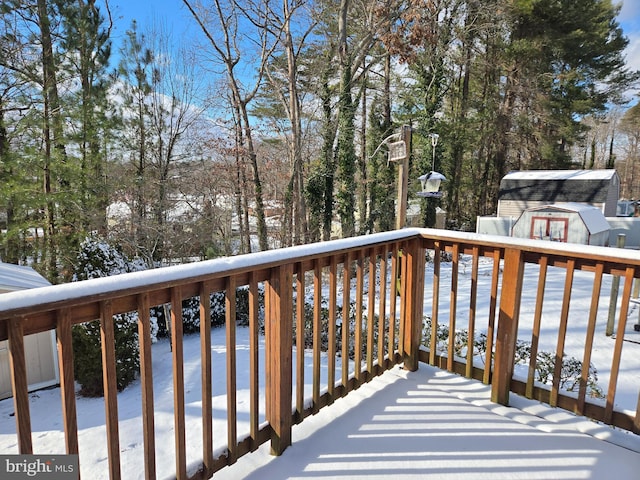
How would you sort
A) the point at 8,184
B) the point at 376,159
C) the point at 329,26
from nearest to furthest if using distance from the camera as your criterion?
the point at 8,184 → the point at 329,26 → the point at 376,159

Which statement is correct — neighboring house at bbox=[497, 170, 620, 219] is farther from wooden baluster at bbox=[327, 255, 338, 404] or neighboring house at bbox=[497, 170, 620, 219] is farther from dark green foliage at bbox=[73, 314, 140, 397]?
wooden baluster at bbox=[327, 255, 338, 404]

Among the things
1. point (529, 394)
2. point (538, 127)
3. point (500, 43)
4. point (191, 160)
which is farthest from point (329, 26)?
point (529, 394)

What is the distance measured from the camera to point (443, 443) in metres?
1.73

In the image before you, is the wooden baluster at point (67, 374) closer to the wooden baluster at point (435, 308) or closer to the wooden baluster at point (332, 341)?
the wooden baluster at point (332, 341)

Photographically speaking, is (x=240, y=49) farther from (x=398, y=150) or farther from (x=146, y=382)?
(x=146, y=382)

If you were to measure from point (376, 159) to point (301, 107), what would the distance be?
3905 millimetres

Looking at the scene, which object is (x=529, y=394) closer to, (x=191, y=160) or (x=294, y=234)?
(x=294, y=234)

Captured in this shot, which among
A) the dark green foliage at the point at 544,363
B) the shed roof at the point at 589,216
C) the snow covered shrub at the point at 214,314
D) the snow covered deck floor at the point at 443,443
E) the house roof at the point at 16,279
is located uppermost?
the shed roof at the point at 589,216

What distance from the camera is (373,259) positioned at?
209cm

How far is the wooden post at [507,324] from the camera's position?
6.37 ft

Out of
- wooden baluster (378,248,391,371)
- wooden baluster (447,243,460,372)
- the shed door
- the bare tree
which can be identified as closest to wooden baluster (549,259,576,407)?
wooden baluster (447,243,460,372)

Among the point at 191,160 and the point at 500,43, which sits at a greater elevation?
the point at 500,43

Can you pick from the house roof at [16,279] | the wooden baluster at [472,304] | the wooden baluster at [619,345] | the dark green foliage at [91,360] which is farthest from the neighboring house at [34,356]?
the wooden baluster at [619,345]

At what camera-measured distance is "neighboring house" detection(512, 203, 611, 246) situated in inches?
449
